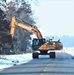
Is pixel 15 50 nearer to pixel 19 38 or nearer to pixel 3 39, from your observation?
pixel 19 38

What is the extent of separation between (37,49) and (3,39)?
487 centimetres

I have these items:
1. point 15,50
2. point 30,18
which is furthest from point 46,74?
point 30,18

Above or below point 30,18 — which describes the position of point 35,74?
below

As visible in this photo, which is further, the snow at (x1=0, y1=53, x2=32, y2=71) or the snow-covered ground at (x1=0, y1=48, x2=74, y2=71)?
the snow-covered ground at (x1=0, y1=48, x2=74, y2=71)

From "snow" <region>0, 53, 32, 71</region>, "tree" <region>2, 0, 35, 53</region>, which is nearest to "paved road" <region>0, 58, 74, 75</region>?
"snow" <region>0, 53, 32, 71</region>

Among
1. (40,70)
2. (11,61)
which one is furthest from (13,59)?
(40,70)

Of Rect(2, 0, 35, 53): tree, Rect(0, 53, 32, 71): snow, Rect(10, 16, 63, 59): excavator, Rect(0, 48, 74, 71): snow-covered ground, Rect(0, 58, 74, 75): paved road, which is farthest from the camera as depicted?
Rect(2, 0, 35, 53): tree

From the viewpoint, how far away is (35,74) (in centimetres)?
3008

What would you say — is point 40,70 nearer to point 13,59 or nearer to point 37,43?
point 13,59

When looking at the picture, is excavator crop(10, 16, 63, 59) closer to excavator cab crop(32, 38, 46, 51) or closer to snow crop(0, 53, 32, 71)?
excavator cab crop(32, 38, 46, 51)

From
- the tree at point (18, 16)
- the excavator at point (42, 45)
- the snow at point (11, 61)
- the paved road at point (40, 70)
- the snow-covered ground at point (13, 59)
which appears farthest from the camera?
the tree at point (18, 16)

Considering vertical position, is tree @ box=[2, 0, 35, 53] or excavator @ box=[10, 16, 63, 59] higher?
tree @ box=[2, 0, 35, 53]

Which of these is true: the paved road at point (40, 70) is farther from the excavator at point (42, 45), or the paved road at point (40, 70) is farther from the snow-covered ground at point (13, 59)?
the excavator at point (42, 45)

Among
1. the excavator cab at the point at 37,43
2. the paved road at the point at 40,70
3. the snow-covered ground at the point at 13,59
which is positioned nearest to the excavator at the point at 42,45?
the excavator cab at the point at 37,43
